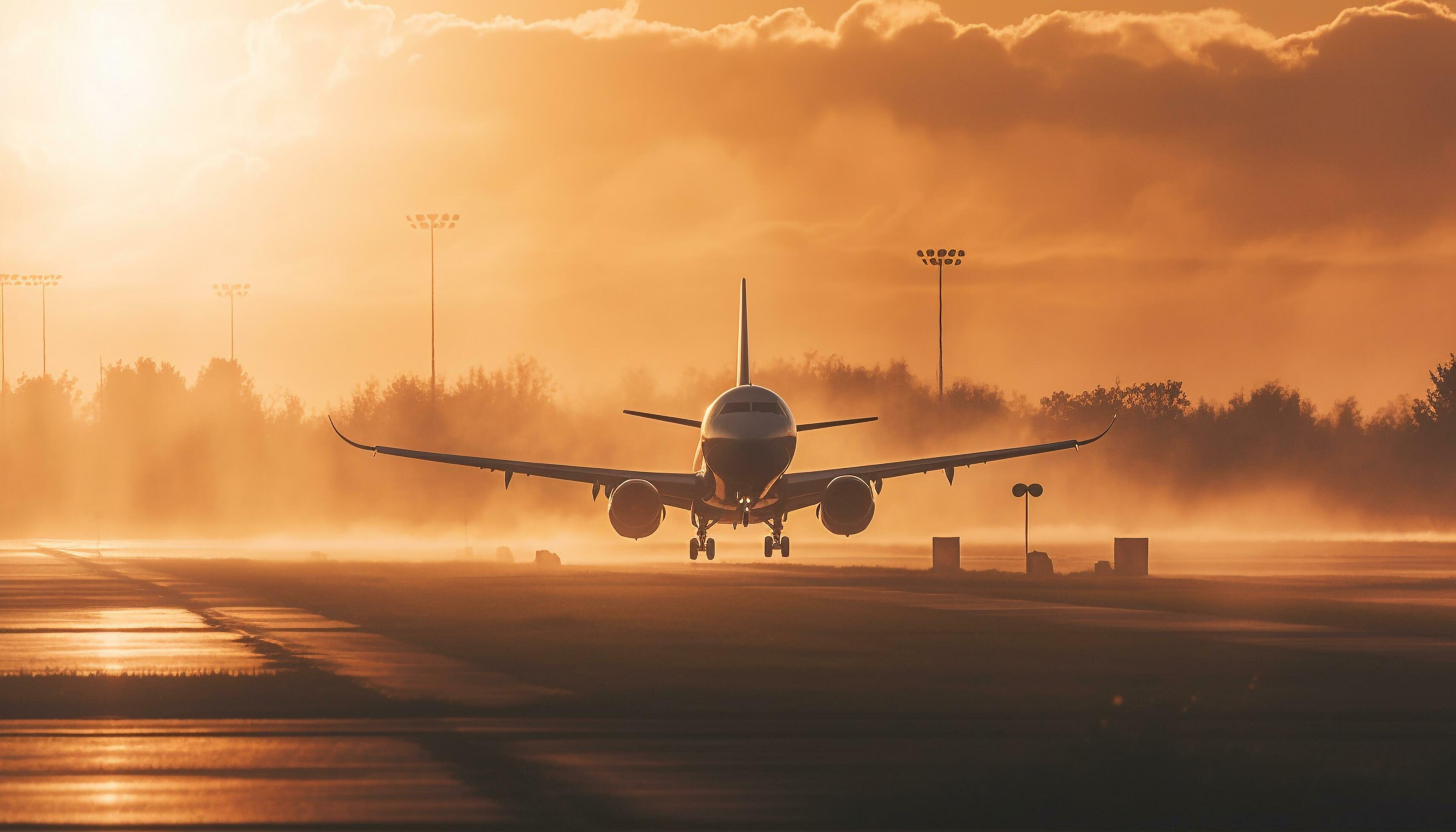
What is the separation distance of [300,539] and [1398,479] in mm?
97576

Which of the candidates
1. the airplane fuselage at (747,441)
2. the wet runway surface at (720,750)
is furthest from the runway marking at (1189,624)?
the airplane fuselage at (747,441)

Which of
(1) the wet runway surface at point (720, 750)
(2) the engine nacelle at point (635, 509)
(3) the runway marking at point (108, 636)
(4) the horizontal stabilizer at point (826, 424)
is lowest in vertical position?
(3) the runway marking at point (108, 636)

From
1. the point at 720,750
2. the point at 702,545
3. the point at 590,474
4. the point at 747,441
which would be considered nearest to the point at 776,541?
the point at 702,545

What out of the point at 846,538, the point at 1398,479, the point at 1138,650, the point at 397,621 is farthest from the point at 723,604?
the point at 1398,479

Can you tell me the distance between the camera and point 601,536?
5148 inches

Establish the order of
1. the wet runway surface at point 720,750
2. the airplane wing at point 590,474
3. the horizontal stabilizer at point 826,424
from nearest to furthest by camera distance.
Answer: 1. the wet runway surface at point 720,750
2. the horizontal stabilizer at point 826,424
3. the airplane wing at point 590,474

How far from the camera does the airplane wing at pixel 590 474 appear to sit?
6525 cm

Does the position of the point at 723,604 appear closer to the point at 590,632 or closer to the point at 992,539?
the point at 590,632

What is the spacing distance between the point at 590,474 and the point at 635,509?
6.55 m

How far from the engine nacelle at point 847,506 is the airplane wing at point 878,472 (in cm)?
101

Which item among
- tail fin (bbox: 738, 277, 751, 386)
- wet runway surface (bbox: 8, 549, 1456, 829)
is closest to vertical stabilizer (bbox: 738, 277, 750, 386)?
tail fin (bbox: 738, 277, 751, 386)

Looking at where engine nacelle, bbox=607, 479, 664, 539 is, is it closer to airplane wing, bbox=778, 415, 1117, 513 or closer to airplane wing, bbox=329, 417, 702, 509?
airplane wing, bbox=329, 417, 702, 509

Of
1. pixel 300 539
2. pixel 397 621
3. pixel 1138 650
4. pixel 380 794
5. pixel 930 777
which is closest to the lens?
pixel 380 794

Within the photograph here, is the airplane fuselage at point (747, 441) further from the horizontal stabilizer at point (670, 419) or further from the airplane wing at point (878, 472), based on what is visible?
the airplane wing at point (878, 472)
